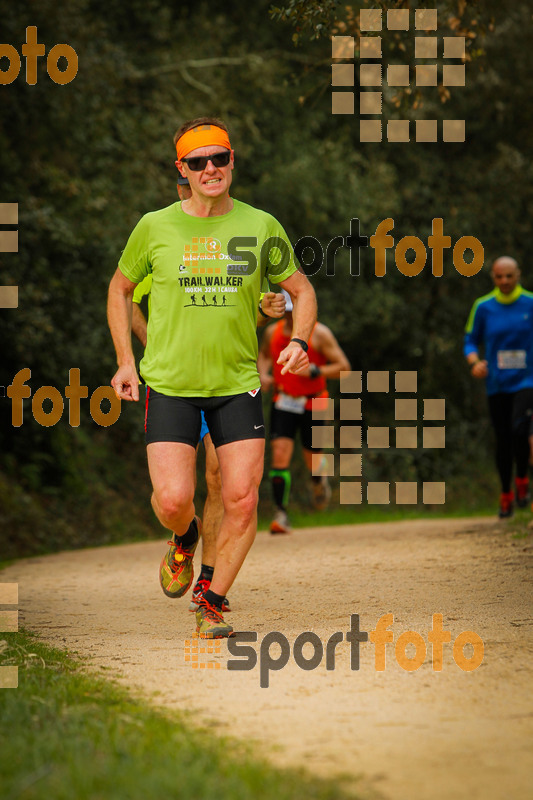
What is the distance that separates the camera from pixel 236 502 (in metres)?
5.63

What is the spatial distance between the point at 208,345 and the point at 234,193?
1616 centimetres

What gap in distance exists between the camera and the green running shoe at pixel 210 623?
5512mm

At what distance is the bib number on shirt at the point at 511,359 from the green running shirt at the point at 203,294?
5.58 meters

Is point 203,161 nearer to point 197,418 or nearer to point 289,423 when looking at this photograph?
point 197,418

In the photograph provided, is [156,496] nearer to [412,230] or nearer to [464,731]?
[464,731]

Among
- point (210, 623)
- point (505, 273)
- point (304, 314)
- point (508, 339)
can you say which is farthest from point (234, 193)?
point (210, 623)

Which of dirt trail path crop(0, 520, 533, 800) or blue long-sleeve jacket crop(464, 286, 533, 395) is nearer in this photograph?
dirt trail path crop(0, 520, 533, 800)

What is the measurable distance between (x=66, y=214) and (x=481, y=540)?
10014mm

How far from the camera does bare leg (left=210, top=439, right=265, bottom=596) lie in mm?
5621

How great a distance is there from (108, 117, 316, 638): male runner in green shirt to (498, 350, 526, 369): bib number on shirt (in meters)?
5.51

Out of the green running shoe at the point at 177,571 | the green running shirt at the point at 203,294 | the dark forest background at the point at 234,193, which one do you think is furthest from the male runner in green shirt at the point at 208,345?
the dark forest background at the point at 234,193

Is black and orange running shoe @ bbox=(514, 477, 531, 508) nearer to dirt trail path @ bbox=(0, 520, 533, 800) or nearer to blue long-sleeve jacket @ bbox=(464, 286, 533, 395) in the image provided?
blue long-sleeve jacket @ bbox=(464, 286, 533, 395)

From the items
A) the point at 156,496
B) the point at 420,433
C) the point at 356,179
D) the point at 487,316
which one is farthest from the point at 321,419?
the point at 420,433

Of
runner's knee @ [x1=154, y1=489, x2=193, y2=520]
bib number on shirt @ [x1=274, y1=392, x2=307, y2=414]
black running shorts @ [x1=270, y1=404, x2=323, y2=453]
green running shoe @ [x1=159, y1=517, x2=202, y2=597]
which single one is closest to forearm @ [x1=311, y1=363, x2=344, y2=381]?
bib number on shirt @ [x1=274, y1=392, x2=307, y2=414]
